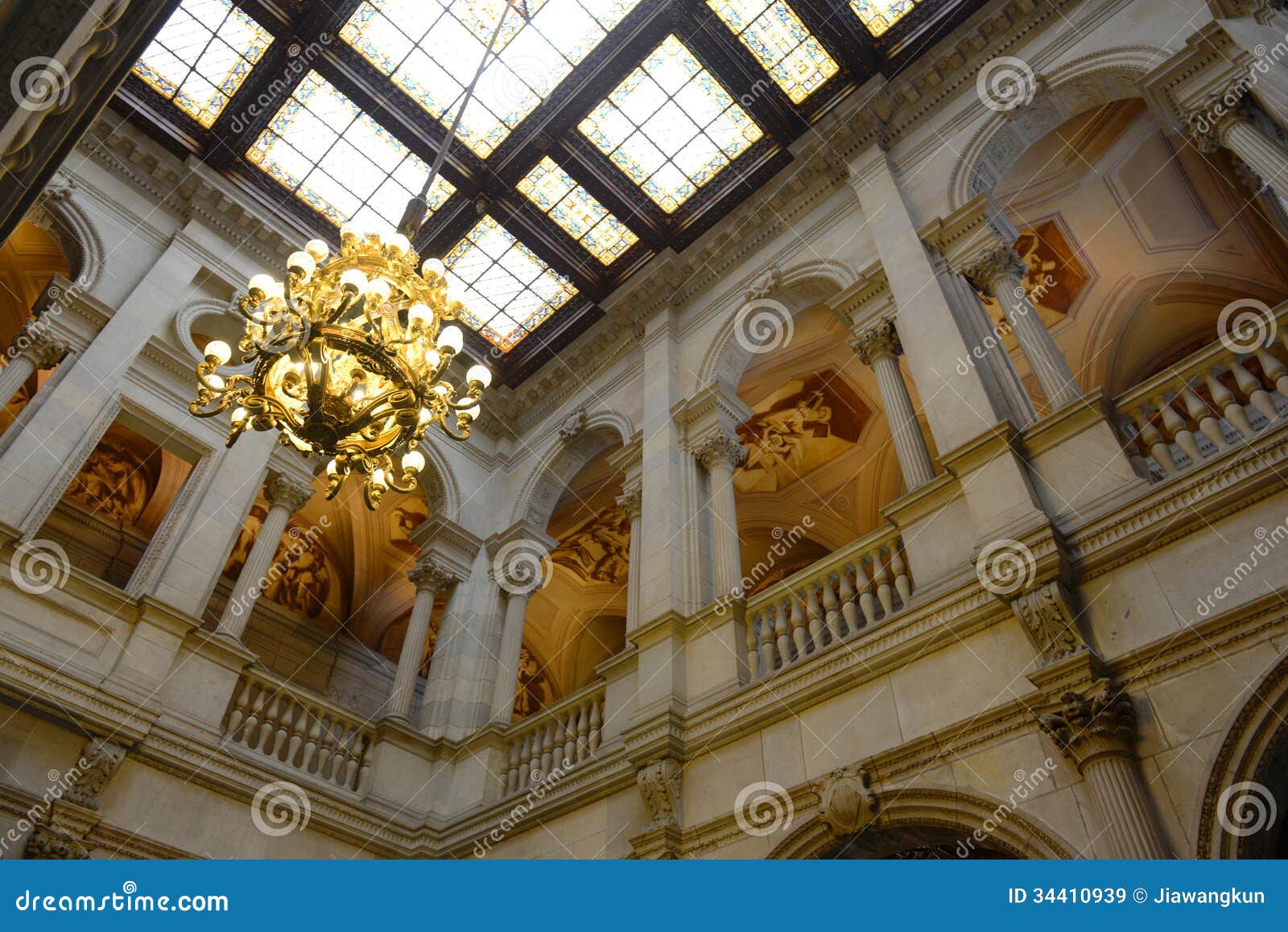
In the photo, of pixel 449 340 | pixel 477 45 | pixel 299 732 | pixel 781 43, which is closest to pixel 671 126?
pixel 781 43

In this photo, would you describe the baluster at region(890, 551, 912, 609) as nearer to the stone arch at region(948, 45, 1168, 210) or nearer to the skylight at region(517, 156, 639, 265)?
the stone arch at region(948, 45, 1168, 210)

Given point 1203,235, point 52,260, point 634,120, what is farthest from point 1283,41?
point 52,260

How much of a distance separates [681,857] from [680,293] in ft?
21.0

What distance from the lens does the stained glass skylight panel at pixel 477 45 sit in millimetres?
9141

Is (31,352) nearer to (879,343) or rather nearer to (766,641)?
(766,641)

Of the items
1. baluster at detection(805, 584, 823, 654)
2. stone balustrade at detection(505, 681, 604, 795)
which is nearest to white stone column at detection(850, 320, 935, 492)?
baluster at detection(805, 584, 823, 654)

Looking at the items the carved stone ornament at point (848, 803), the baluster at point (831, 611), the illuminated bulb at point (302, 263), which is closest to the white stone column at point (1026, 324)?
the baluster at point (831, 611)

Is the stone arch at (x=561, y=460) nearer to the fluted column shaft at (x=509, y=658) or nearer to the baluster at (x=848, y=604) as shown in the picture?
the fluted column shaft at (x=509, y=658)

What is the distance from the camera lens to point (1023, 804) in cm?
465

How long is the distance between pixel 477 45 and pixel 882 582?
6932mm

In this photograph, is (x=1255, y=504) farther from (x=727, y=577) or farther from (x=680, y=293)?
(x=680, y=293)

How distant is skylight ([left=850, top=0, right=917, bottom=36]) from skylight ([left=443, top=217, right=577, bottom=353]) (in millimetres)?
4361

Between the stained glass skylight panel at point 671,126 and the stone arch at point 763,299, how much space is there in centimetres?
155

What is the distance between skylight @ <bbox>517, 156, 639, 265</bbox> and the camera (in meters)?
10.2
